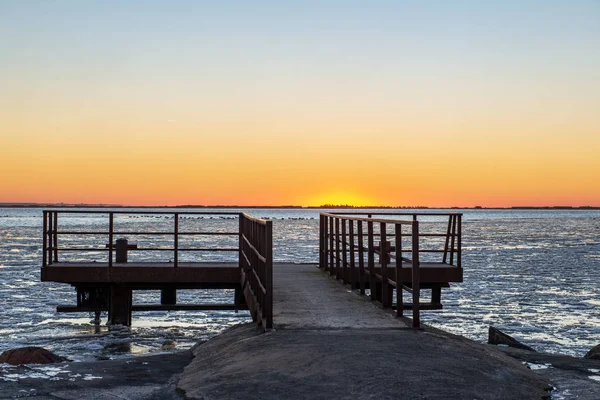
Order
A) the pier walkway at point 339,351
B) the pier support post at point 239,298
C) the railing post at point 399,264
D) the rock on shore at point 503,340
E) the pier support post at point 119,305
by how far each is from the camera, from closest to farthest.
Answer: the pier walkway at point 339,351 → the railing post at point 399,264 → the rock on shore at point 503,340 → the pier support post at point 239,298 → the pier support post at point 119,305

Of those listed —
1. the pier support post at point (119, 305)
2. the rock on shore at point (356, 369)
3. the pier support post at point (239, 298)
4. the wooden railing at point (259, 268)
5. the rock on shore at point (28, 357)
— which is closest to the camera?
the rock on shore at point (356, 369)

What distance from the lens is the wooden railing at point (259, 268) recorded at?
9.62 metres

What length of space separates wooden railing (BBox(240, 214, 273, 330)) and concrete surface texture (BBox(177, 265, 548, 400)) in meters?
0.26

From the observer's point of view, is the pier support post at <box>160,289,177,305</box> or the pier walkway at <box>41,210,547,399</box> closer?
the pier walkway at <box>41,210,547,399</box>

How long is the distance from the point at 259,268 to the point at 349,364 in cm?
372

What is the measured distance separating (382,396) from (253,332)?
3.55 m

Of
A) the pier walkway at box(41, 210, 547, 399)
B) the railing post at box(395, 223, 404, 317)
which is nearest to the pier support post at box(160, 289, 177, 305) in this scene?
the pier walkway at box(41, 210, 547, 399)

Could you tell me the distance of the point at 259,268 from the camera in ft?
36.1

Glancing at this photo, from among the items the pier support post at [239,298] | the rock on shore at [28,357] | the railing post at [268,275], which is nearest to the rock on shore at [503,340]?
the railing post at [268,275]

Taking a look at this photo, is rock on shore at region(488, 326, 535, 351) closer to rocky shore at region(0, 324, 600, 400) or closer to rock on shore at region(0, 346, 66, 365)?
rocky shore at region(0, 324, 600, 400)

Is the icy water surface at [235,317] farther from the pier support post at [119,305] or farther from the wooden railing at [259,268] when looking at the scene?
the wooden railing at [259,268]

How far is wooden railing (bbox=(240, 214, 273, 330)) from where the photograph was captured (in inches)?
379

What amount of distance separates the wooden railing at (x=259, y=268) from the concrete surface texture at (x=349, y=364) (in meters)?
0.26

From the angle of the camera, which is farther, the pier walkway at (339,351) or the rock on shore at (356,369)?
the pier walkway at (339,351)
